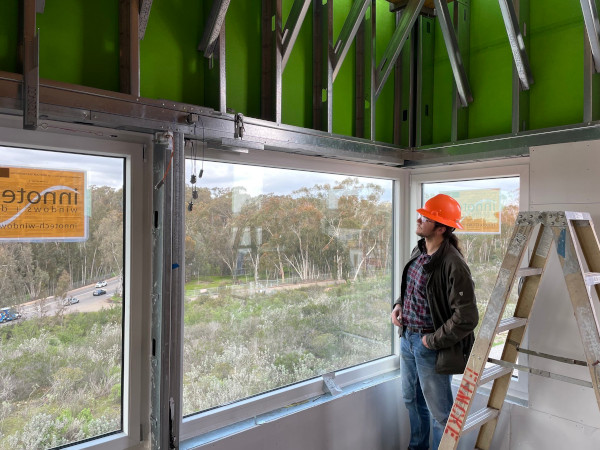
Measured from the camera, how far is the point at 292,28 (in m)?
2.41

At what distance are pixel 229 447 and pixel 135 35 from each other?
204 centimetres

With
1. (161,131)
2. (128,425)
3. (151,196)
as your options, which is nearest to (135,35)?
(161,131)

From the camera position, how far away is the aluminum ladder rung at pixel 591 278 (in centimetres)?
198

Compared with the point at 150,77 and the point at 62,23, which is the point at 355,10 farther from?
the point at 62,23

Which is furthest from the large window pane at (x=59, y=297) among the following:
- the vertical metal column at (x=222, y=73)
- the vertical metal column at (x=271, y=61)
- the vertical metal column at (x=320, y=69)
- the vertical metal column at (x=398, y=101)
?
the vertical metal column at (x=398, y=101)

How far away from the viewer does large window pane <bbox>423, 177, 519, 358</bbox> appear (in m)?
2.88

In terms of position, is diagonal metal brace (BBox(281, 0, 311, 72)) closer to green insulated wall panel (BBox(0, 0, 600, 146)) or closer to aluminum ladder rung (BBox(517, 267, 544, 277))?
green insulated wall panel (BBox(0, 0, 600, 146))

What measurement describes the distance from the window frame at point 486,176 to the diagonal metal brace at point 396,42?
29.2 inches

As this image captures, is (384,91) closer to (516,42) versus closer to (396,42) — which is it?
(396,42)

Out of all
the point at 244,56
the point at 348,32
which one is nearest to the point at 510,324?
the point at 348,32

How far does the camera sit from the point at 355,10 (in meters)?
2.62

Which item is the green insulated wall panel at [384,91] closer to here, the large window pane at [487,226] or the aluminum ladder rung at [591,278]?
the large window pane at [487,226]

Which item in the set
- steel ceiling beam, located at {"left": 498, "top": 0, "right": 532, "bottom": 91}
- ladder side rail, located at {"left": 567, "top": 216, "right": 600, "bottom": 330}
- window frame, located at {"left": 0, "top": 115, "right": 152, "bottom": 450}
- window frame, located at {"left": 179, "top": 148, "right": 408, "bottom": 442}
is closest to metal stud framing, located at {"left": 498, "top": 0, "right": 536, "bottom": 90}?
steel ceiling beam, located at {"left": 498, "top": 0, "right": 532, "bottom": 91}

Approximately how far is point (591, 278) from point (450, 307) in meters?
0.71
